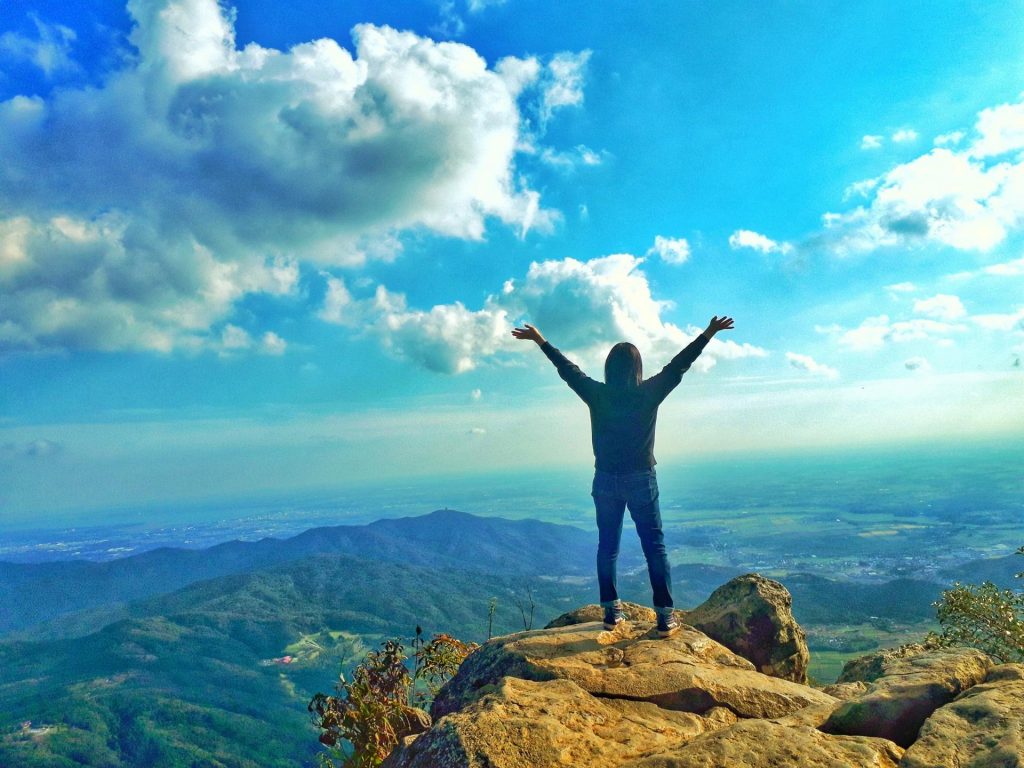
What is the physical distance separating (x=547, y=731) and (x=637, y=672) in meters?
2.22

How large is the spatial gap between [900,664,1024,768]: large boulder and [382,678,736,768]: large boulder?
1751 millimetres

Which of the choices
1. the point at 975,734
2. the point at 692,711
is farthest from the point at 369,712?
the point at 975,734

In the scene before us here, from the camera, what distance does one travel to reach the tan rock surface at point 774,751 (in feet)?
12.5

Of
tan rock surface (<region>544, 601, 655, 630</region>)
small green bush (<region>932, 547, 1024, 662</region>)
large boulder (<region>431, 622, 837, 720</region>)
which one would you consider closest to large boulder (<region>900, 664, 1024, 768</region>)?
large boulder (<region>431, 622, 837, 720</region>)

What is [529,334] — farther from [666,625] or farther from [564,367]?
[666,625]

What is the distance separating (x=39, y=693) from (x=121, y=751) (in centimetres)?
6190

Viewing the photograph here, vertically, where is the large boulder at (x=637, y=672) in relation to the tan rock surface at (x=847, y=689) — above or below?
above

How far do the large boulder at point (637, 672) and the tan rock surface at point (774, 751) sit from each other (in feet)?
5.32

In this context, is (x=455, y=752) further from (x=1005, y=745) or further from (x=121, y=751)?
(x=121, y=751)

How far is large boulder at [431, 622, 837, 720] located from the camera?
5.83 meters

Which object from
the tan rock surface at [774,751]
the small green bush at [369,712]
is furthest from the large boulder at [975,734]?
the small green bush at [369,712]

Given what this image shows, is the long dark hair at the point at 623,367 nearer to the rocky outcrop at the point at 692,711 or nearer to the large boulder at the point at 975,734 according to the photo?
the rocky outcrop at the point at 692,711

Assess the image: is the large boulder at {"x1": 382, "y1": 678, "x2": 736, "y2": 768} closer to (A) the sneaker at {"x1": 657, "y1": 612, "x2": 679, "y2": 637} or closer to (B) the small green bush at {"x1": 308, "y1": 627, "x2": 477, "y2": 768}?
(B) the small green bush at {"x1": 308, "y1": 627, "x2": 477, "y2": 768}

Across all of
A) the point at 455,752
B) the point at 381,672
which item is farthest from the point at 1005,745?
the point at 381,672
